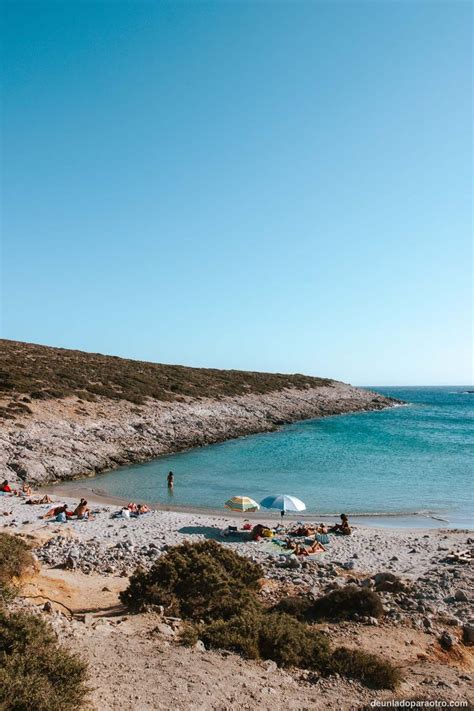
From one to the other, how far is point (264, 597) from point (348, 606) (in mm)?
2479

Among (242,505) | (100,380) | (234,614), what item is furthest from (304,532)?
(100,380)

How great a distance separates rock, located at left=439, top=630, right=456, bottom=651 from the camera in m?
10.5

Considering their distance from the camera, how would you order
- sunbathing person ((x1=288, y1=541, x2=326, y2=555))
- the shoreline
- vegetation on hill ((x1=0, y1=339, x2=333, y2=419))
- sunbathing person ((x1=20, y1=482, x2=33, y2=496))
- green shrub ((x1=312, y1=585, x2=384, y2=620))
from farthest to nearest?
vegetation on hill ((x1=0, y1=339, x2=333, y2=419))
sunbathing person ((x1=20, y1=482, x2=33, y2=496))
the shoreline
sunbathing person ((x1=288, y1=541, x2=326, y2=555))
green shrub ((x1=312, y1=585, x2=384, y2=620))

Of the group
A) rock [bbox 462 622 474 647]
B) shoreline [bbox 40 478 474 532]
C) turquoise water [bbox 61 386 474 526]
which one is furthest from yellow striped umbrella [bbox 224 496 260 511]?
rock [bbox 462 622 474 647]

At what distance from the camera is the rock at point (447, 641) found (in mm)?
10492

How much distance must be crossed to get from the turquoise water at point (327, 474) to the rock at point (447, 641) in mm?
15132

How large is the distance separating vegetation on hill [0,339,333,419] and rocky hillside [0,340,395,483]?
0.36 feet

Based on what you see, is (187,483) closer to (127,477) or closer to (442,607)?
(127,477)

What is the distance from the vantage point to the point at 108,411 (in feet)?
154

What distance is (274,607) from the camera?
12.1m

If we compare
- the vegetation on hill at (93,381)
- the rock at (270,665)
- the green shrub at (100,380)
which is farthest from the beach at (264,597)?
the green shrub at (100,380)

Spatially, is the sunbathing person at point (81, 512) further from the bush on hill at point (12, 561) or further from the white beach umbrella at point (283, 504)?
the bush on hill at point (12, 561)

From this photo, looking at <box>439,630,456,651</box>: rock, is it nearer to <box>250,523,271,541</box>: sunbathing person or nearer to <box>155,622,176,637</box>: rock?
<box>155,622,176,637</box>: rock

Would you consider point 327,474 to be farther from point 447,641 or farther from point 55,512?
point 447,641
